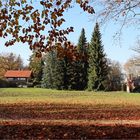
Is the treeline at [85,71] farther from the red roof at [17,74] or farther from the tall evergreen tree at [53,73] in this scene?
the red roof at [17,74]

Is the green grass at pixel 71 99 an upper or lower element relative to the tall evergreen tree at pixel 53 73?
lower

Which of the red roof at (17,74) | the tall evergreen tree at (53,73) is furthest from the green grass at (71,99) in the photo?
the red roof at (17,74)

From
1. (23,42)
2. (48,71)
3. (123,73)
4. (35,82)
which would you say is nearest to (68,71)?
(48,71)

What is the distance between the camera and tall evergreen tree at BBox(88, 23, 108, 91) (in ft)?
286

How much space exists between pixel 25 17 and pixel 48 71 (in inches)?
3446

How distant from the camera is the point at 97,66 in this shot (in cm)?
8838

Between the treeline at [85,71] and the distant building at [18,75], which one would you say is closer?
the treeline at [85,71]

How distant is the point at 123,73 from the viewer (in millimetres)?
150250

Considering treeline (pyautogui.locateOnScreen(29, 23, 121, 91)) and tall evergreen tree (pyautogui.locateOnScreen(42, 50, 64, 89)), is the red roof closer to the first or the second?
tall evergreen tree (pyautogui.locateOnScreen(42, 50, 64, 89))

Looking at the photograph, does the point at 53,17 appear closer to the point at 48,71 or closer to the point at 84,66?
the point at 84,66

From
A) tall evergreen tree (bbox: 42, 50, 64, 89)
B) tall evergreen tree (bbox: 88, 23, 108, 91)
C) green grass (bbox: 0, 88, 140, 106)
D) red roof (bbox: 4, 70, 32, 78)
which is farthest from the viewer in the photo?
red roof (bbox: 4, 70, 32, 78)

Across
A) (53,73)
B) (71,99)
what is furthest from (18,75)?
(71,99)

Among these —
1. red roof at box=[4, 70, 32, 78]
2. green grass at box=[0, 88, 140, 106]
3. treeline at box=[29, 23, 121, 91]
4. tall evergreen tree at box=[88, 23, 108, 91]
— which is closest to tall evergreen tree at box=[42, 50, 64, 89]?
treeline at box=[29, 23, 121, 91]

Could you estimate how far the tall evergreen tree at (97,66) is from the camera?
286 ft
